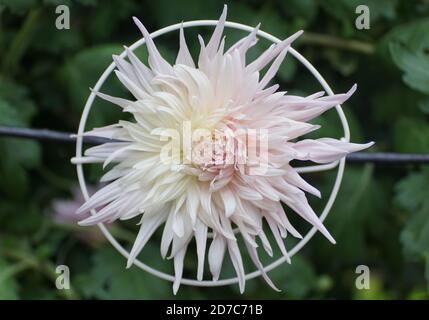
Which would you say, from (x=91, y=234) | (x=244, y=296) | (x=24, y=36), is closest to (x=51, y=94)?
(x=24, y=36)

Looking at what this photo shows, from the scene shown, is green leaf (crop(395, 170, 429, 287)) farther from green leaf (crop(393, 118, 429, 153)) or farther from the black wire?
the black wire

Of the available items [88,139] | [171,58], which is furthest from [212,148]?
[171,58]

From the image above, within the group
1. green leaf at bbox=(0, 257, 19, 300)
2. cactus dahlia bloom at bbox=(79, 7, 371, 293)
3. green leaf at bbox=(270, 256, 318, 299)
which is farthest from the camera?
green leaf at bbox=(270, 256, 318, 299)

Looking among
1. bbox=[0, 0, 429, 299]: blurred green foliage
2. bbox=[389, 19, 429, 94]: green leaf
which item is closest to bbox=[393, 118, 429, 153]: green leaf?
bbox=[0, 0, 429, 299]: blurred green foliage

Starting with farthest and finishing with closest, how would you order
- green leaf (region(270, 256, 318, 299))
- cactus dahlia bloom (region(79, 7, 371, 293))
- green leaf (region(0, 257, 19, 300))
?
green leaf (region(270, 256, 318, 299)) < green leaf (region(0, 257, 19, 300)) < cactus dahlia bloom (region(79, 7, 371, 293))

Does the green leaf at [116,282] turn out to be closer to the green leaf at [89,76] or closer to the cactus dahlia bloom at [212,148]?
the green leaf at [89,76]

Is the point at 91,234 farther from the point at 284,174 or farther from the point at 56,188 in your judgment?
the point at 284,174
